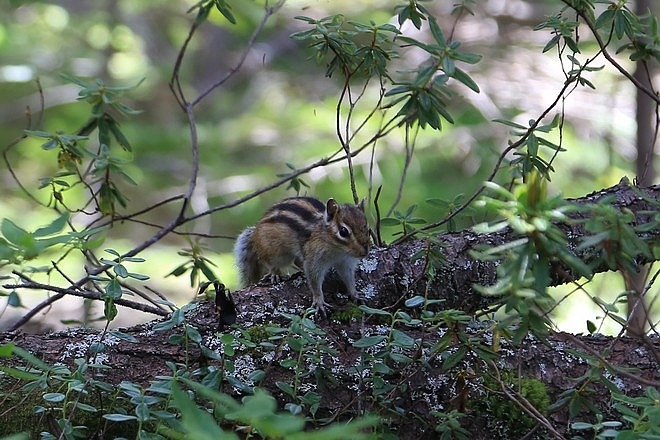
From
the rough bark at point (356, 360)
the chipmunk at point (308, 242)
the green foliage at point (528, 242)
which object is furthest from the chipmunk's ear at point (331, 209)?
the green foliage at point (528, 242)

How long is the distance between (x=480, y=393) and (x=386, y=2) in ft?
17.6

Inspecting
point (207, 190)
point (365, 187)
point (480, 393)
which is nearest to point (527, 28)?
point (365, 187)

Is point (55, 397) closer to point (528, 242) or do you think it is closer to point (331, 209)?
point (528, 242)

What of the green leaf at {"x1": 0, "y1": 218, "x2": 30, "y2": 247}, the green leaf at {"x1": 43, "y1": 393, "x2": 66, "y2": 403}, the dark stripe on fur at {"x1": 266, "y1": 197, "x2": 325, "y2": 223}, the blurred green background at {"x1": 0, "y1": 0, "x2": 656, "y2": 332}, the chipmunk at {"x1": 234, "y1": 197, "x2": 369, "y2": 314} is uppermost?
the blurred green background at {"x1": 0, "y1": 0, "x2": 656, "y2": 332}

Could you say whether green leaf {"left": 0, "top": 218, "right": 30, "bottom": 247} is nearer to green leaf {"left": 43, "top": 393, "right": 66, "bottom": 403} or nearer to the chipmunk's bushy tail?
green leaf {"left": 43, "top": 393, "right": 66, "bottom": 403}

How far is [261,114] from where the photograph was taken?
23.5 feet

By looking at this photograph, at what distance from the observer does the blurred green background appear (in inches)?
226

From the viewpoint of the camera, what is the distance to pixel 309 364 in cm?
233

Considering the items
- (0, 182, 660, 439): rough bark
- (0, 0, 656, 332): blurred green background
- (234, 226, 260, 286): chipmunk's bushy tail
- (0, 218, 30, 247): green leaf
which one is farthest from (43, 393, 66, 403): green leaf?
(0, 0, 656, 332): blurred green background

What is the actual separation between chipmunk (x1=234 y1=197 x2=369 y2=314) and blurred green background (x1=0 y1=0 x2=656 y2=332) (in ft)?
3.28

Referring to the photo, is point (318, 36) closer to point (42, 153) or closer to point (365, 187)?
point (365, 187)

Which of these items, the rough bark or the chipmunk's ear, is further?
the chipmunk's ear

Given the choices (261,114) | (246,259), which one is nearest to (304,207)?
(246,259)

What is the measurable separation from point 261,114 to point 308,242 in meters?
4.14
